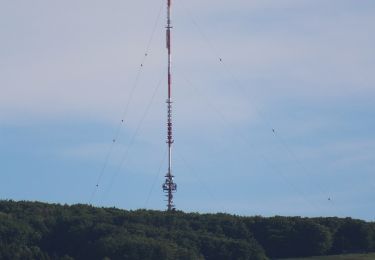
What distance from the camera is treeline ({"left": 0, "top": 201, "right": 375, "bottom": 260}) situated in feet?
415

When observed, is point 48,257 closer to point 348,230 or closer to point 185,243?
point 185,243

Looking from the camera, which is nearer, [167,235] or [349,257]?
[349,257]

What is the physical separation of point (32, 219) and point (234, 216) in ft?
63.8

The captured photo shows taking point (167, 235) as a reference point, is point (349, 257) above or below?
below

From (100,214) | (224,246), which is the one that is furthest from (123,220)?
(224,246)

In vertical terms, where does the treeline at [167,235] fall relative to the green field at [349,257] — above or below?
above

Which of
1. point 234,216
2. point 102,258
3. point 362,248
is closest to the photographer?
point 102,258

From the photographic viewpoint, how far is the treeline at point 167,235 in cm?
12662

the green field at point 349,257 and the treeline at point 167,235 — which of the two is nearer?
the green field at point 349,257

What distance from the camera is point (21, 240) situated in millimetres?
130750

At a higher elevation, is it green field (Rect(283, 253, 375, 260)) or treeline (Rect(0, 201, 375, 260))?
treeline (Rect(0, 201, 375, 260))

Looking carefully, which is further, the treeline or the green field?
the treeline

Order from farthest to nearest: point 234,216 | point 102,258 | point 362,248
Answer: point 234,216 → point 362,248 → point 102,258

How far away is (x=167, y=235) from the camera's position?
13138cm
